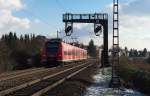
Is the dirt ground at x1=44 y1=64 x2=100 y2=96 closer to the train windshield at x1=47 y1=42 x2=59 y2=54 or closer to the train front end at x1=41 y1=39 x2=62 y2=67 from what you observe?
the train front end at x1=41 y1=39 x2=62 y2=67

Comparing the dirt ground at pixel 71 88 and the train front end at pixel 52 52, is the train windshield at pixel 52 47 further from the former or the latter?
the dirt ground at pixel 71 88

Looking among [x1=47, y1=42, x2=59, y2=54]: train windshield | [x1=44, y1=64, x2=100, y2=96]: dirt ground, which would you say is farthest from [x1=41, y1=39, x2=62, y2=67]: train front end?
[x1=44, y1=64, x2=100, y2=96]: dirt ground

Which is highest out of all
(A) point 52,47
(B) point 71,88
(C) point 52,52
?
(A) point 52,47

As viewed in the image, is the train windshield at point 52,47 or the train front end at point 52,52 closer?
the train front end at point 52,52

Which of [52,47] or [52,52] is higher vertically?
[52,47]

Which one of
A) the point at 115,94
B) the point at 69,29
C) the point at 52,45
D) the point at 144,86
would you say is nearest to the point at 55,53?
the point at 52,45

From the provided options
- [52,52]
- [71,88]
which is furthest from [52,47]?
[71,88]

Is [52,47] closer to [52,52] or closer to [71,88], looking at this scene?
[52,52]

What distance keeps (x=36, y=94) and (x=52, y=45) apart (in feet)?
128

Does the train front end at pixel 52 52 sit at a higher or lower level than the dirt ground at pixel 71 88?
higher

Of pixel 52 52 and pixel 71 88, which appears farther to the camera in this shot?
pixel 52 52

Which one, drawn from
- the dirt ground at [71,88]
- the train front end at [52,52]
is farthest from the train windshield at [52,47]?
the dirt ground at [71,88]

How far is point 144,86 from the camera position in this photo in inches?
987

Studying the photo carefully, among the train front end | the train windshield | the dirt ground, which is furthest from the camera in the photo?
the train windshield
